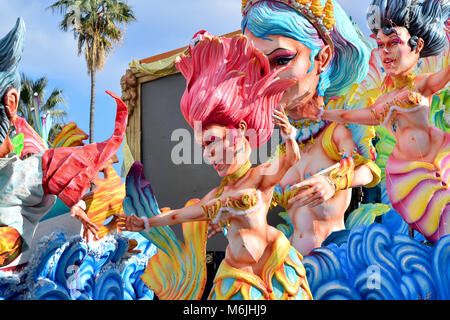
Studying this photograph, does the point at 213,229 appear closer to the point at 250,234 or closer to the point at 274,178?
the point at 250,234

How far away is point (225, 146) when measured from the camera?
7.30 ft

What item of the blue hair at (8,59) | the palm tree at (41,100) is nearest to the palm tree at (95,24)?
the palm tree at (41,100)

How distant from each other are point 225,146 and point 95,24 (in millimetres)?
8009

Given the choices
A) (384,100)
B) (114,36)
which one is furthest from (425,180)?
(114,36)

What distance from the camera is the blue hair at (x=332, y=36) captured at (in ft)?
9.04

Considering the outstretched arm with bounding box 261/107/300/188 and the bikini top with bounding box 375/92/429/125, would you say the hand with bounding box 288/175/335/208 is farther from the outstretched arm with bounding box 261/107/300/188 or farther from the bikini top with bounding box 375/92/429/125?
the bikini top with bounding box 375/92/429/125

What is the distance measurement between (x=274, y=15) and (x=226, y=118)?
86 centimetres

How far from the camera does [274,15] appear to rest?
108 inches

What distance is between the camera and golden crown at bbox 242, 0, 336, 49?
9.13 feet

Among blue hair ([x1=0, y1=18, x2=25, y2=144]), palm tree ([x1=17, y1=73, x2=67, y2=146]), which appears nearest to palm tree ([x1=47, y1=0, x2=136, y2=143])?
palm tree ([x1=17, y1=73, x2=67, y2=146])

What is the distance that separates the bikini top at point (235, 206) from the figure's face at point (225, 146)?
15 cm
